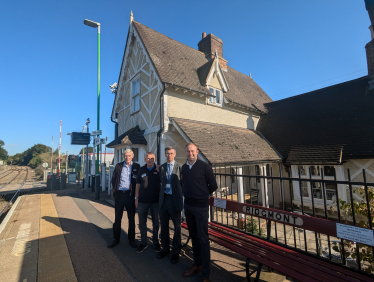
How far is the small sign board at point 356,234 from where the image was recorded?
2311 mm

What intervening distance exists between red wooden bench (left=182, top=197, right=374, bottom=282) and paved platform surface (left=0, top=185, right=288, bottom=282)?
44 cm

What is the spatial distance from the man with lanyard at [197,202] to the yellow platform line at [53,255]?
2.01 meters

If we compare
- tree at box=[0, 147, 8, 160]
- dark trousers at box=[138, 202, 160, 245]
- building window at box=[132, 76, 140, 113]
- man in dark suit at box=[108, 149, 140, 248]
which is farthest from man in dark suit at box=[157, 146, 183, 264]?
tree at box=[0, 147, 8, 160]

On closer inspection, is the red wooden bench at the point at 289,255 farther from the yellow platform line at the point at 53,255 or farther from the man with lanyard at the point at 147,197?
the yellow platform line at the point at 53,255

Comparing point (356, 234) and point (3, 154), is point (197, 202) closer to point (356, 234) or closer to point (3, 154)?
point (356, 234)

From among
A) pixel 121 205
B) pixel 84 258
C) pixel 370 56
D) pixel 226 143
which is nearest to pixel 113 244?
pixel 84 258

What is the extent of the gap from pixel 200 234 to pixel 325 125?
10.5 meters

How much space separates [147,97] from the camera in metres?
9.45

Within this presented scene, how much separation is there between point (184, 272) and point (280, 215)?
1816 millimetres

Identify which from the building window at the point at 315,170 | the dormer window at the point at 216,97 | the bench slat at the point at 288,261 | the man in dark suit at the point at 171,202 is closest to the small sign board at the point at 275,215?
the bench slat at the point at 288,261

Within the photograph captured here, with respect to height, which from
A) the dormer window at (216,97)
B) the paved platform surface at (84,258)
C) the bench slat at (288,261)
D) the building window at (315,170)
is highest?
the dormer window at (216,97)

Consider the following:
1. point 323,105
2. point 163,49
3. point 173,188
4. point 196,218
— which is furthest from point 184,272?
point 323,105

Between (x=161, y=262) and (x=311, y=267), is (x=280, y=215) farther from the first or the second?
(x=161, y=262)

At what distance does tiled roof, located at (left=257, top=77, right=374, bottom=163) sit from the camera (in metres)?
8.54
